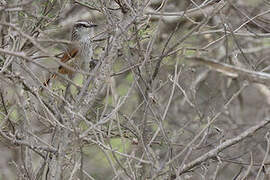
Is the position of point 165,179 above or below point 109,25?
below

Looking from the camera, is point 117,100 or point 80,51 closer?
point 117,100

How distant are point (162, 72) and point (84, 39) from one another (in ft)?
5.06

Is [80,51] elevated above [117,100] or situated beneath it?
elevated above

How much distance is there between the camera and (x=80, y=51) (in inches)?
211

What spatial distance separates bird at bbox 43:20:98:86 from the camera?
5.28m

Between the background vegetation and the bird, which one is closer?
the background vegetation

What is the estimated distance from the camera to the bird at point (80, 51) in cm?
528

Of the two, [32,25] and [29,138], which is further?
[32,25]

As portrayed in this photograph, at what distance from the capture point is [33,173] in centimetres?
415

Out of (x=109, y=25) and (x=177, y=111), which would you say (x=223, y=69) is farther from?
Result: (x=177, y=111)

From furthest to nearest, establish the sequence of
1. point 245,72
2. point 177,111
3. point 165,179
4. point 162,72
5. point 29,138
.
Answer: point 177,111 → point 162,72 → point 29,138 → point 165,179 → point 245,72

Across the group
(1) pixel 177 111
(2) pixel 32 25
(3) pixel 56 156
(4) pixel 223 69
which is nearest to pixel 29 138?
(3) pixel 56 156

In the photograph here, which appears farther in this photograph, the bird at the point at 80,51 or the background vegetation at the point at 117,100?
the bird at the point at 80,51

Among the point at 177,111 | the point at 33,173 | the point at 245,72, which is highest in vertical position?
the point at 245,72
